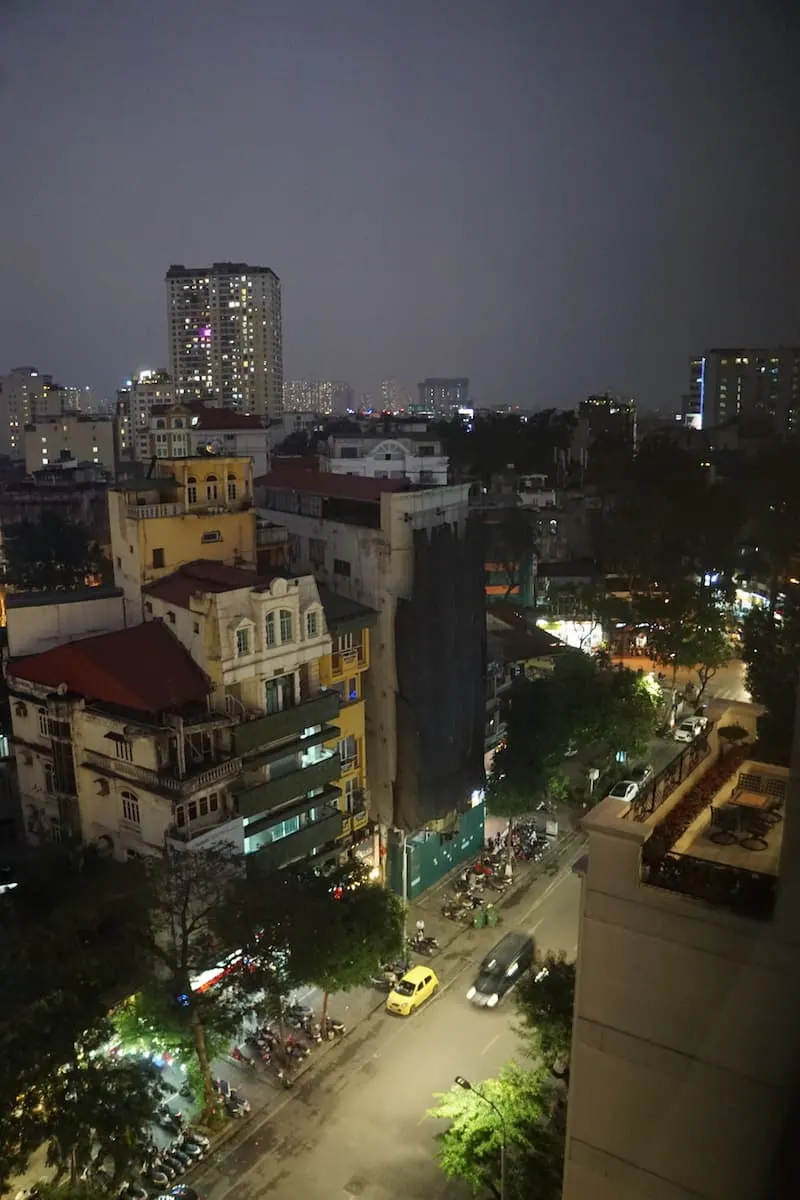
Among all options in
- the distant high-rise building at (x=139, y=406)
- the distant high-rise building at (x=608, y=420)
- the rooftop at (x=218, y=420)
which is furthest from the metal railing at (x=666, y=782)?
the distant high-rise building at (x=139, y=406)

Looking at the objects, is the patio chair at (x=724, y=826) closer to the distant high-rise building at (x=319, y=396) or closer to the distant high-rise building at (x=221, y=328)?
the distant high-rise building at (x=221, y=328)

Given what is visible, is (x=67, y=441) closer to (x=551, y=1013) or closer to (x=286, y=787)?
(x=286, y=787)

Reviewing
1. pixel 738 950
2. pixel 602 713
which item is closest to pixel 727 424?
pixel 602 713

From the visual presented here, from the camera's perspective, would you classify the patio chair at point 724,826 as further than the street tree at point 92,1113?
No

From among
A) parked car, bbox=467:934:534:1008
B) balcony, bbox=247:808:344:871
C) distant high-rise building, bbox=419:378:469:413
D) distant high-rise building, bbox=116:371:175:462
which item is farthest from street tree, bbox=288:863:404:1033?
distant high-rise building, bbox=419:378:469:413

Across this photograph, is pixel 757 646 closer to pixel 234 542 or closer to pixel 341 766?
pixel 341 766

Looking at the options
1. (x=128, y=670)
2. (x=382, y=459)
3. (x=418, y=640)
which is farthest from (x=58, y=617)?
(x=382, y=459)

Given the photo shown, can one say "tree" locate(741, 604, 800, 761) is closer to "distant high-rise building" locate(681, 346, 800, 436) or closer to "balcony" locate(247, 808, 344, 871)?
"distant high-rise building" locate(681, 346, 800, 436)
